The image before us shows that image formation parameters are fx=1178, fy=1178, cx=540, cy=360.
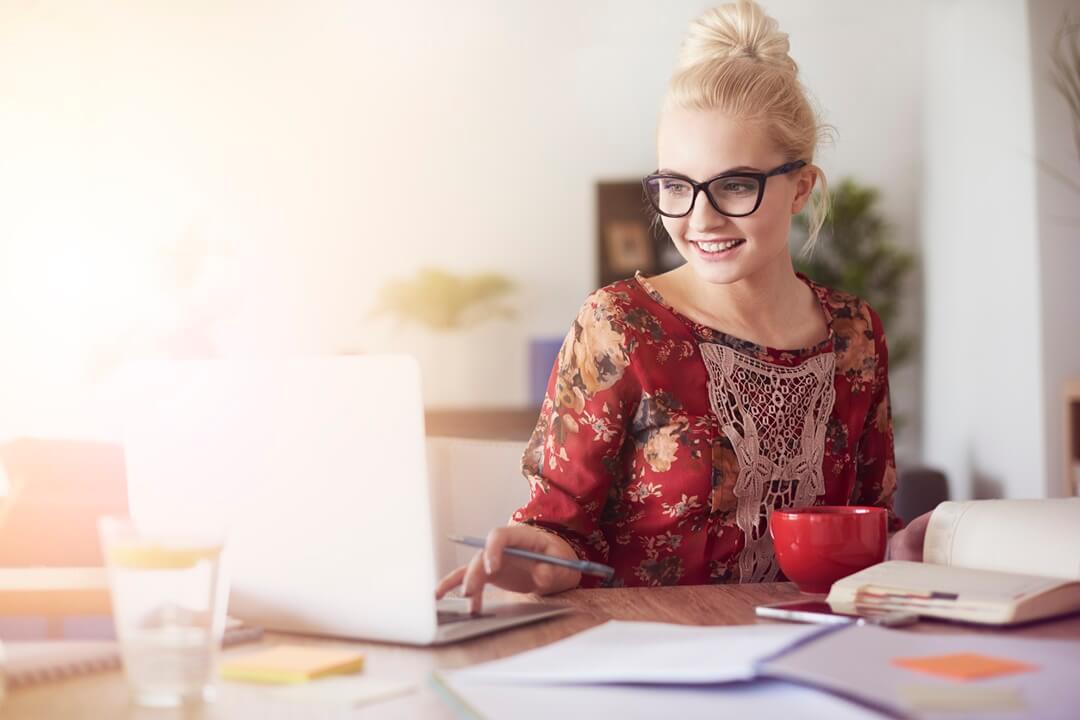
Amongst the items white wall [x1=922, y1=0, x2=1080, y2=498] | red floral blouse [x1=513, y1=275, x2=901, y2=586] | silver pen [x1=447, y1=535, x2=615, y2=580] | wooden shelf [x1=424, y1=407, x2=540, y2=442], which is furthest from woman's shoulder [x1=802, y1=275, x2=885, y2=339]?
wooden shelf [x1=424, y1=407, x2=540, y2=442]

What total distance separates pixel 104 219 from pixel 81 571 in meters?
5.66

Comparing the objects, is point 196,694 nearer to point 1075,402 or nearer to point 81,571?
point 81,571

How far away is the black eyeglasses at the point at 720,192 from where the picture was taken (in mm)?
1348

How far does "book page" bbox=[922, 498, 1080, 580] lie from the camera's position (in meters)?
1.00

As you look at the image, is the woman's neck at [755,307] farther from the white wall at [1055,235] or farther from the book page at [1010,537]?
the white wall at [1055,235]

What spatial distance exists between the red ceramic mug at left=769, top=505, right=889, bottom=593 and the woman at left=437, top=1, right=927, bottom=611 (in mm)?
285

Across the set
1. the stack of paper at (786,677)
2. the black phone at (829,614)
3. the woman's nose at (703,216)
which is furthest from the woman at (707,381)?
the stack of paper at (786,677)

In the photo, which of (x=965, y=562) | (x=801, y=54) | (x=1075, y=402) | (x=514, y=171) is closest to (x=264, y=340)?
(x=514, y=171)

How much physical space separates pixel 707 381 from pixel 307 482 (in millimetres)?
649

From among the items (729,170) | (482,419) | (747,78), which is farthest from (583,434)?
(482,419)

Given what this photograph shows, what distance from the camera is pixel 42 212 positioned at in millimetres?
6176

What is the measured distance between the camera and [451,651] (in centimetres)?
88

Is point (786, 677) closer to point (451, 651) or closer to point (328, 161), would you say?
point (451, 651)

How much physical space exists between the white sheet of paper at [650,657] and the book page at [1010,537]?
0.88ft
